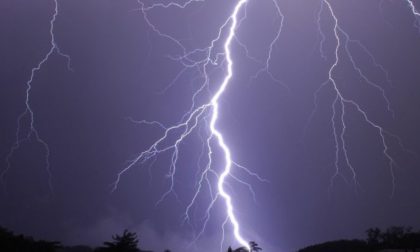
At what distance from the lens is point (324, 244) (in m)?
33.8

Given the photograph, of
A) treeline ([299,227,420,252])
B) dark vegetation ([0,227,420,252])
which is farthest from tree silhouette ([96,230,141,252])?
treeline ([299,227,420,252])

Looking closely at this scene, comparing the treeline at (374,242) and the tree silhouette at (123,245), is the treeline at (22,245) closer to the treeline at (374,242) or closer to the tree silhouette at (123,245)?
the tree silhouette at (123,245)

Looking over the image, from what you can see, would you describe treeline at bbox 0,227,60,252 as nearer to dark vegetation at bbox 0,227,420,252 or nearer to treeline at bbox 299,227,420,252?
dark vegetation at bbox 0,227,420,252

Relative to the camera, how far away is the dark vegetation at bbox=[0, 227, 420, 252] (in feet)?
47.0

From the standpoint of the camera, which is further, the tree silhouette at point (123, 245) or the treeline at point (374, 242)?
the treeline at point (374, 242)

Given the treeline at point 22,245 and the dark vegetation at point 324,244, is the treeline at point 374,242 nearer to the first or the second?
the dark vegetation at point 324,244

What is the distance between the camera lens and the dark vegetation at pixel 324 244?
47.0 ft

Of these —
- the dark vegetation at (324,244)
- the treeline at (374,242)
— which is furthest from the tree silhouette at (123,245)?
the treeline at (374,242)

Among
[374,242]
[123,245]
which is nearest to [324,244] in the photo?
[374,242]

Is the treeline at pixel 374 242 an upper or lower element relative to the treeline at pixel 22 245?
upper

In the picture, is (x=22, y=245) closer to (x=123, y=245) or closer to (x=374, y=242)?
(x=123, y=245)

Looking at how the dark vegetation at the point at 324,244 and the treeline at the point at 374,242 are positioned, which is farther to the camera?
the treeline at the point at 374,242

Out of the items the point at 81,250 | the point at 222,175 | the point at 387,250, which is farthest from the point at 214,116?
the point at 81,250

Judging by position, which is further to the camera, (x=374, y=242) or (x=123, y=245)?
(x=374, y=242)
